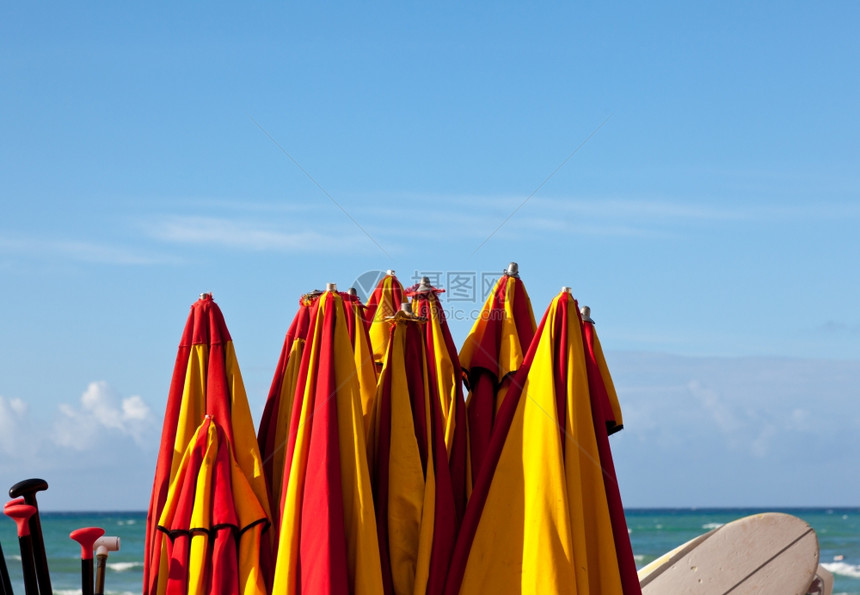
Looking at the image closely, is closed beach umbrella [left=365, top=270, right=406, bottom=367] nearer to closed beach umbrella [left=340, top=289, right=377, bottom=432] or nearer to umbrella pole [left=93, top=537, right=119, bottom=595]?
closed beach umbrella [left=340, top=289, right=377, bottom=432]

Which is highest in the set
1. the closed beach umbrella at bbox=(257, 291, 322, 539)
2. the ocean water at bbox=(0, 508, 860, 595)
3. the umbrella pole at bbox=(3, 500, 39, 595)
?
the closed beach umbrella at bbox=(257, 291, 322, 539)

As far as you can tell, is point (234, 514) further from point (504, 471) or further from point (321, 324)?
point (504, 471)

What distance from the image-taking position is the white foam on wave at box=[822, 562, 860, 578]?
3011cm

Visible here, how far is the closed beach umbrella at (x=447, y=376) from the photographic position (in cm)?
544

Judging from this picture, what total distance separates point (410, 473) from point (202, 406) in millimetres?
1402

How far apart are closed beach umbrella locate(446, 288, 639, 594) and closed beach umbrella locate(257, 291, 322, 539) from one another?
4.47 ft

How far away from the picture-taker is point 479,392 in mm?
5660

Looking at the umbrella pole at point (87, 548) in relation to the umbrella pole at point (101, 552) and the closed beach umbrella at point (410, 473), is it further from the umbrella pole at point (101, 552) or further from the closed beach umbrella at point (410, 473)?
the closed beach umbrella at point (410, 473)

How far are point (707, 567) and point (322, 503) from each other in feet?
10.4

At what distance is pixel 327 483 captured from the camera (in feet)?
15.4

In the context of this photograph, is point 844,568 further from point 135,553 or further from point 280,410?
point 280,410

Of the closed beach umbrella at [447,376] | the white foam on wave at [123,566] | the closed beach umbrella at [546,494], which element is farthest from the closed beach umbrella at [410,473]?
the white foam on wave at [123,566]

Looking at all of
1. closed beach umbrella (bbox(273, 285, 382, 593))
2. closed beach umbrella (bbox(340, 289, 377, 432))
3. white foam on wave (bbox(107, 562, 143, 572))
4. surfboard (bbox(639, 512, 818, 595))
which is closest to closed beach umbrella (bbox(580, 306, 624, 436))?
closed beach umbrella (bbox(273, 285, 382, 593))

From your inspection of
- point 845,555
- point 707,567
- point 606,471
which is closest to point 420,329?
point 606,471
